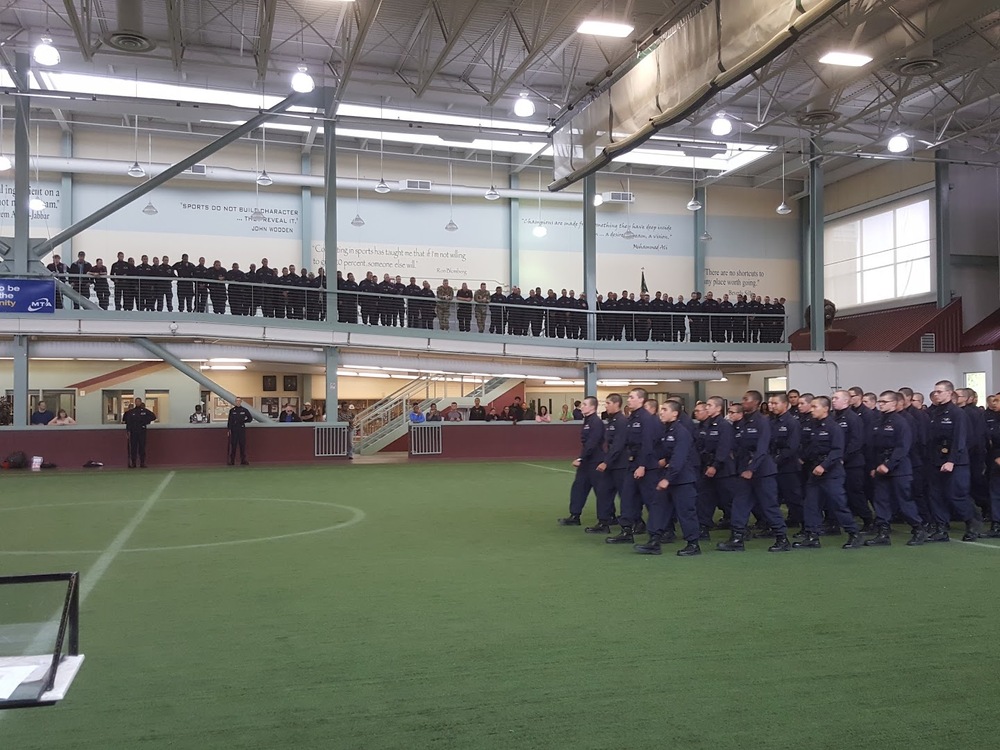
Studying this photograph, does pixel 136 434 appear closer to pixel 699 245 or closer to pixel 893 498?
pixel 893 498

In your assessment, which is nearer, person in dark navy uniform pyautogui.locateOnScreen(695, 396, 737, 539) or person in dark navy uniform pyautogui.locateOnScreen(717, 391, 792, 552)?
person in dark navy uniform pyautogui.locateOnScreen(717, 391, 792, 552)

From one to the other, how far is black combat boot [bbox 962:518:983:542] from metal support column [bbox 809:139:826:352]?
18921 millimetres

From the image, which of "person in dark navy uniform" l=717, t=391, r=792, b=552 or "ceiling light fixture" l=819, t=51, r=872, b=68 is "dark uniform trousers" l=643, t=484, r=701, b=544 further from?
"ceiling light fixture" l=819, t=51, r=872, b=68

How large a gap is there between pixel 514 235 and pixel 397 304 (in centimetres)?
986

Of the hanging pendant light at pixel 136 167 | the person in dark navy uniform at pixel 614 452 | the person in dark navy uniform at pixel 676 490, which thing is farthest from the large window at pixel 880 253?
the hanging pendant light at pixel 136 167

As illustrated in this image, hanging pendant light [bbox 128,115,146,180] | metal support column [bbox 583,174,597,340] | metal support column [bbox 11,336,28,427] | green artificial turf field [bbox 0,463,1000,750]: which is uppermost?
hanging pendant light [bbox 128,115,146,180]

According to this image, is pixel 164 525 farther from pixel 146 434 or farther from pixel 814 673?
pixel 146 434

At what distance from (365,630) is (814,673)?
320cm

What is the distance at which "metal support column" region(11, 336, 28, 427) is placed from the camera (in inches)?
840

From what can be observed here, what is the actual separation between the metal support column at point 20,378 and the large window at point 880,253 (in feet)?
96.5

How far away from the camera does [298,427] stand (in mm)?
23156

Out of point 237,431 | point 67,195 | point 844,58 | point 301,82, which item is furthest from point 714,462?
point 67,195

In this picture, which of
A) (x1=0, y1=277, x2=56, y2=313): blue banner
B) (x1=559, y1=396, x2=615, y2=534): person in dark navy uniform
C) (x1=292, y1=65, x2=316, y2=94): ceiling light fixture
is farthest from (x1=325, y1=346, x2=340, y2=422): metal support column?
(x1=559, y1=396, x2=615, y2=534): person in dark navy uniform

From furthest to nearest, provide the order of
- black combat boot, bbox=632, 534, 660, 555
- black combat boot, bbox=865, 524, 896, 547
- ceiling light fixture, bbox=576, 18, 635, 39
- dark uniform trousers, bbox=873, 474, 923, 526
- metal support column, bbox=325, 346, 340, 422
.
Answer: metal support column, bbox=325, 346, 340, 422, ceiling light fixture, bbox=576, 18, 635, 39, dark uniform trousers, bbox=873, 474, 923, 526, black combat boot, bbox=865, 524, 896, 547, black combat boot, bbox=632, 534, 660, 555
